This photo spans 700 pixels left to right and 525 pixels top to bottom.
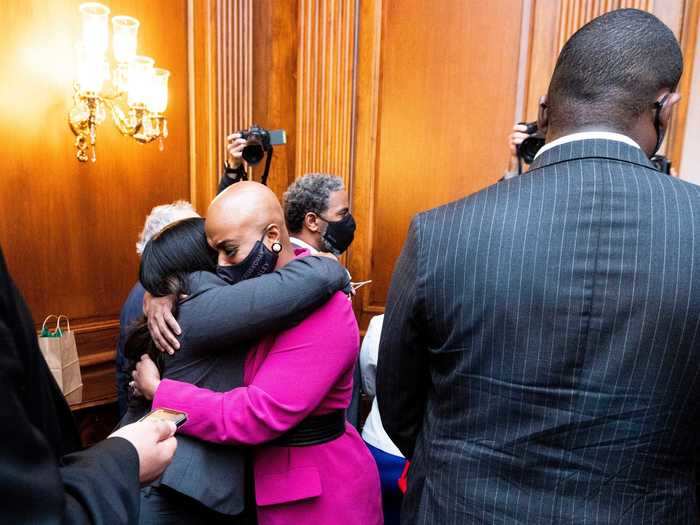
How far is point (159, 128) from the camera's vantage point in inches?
101

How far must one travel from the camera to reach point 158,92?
95.4 inches

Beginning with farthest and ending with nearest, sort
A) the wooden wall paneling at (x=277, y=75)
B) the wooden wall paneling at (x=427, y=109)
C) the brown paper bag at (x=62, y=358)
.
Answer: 1. the wooden wall paneling at (x=277, y=75)
2. the wooden wall paneling at (x=427, y=109)
3. the brown paper bag at (x=62, y=358)

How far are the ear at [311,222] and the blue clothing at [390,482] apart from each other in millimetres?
953

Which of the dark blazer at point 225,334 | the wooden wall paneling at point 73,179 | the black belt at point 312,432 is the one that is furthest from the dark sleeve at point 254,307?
the wooden wall paneling at point 73,179

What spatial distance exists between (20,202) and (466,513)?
2.15 meters

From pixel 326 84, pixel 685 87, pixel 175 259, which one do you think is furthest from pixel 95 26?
pixel 685 87

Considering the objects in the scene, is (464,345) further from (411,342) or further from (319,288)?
(319,288)

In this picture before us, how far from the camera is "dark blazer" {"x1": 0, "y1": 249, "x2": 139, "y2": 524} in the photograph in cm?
52

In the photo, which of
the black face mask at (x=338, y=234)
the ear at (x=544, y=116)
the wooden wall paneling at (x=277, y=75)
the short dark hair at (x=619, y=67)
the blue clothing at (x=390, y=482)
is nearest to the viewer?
the short dark hair at (x=619, y=67)

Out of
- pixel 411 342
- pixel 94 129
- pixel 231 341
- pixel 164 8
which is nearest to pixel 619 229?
pixel 411 342

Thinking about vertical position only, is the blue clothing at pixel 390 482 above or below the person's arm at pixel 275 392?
below

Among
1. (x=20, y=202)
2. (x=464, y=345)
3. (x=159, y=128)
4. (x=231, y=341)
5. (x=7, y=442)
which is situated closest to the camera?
(x=7, y=442)

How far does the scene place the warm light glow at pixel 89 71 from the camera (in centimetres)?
221

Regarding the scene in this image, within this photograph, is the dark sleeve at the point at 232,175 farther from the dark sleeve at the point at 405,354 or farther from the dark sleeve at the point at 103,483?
the dark sleeve at the point at 103,483
